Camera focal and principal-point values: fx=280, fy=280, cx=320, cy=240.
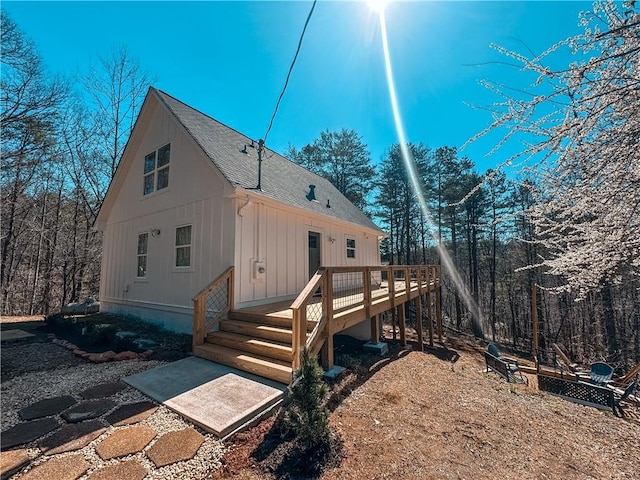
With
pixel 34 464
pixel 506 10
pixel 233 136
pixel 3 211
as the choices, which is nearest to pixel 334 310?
pixel 34 464

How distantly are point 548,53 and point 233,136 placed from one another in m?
8.66

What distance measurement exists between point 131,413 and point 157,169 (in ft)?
22.8

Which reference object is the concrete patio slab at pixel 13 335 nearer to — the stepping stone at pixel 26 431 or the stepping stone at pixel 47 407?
the stepping stone at pixel 47 407

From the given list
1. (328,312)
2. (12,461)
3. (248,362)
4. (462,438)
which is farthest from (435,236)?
(12,461)

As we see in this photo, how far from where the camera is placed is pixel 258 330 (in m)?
4.87

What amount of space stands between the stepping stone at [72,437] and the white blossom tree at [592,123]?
184 inches

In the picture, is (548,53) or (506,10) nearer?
(548,53)

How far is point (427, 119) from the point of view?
9.45 m

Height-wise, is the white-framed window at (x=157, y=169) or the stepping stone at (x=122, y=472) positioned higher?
the white-framed window at (x=157, y=169)

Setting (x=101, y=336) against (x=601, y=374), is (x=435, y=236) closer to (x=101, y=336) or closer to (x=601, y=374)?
(x=601, y=374)

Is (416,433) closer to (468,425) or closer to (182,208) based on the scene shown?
(468,425)

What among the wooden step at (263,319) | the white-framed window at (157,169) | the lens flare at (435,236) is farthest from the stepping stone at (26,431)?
the lens flare at (435,236)

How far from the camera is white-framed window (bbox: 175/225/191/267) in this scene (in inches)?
277

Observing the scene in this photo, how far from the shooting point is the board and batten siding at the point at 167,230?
6480 millimetres
